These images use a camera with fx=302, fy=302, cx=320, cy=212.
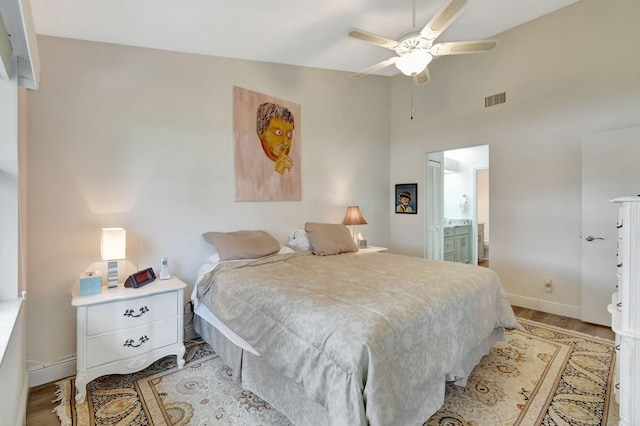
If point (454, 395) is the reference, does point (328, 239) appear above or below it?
above

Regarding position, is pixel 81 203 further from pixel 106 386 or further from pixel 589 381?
pixel 589 381

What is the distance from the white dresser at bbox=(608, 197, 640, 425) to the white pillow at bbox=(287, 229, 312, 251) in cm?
247

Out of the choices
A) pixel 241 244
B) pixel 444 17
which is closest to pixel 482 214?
pixel 444 17

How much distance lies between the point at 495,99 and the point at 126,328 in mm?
4438

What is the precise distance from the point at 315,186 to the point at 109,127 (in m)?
2.20

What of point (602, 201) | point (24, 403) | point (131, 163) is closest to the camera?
point (24, 403)

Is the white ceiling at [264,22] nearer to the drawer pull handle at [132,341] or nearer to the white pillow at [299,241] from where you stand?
the white pillow at [299,241]

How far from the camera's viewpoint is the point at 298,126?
3656 millimetres

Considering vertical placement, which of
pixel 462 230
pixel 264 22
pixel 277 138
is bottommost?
pixel 462 230

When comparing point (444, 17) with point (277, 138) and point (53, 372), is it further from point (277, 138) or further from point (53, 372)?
point (53, 372)

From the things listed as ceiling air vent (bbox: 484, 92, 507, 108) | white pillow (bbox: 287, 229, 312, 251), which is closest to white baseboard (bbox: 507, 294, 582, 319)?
ceiling air vent (bbox: 484, 92, 507, 108)

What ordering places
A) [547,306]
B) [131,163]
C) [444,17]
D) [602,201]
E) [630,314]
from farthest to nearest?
1. [547,306]
2. [602,201]
3. [131,163]
4. [444,17]
5. [630,314]

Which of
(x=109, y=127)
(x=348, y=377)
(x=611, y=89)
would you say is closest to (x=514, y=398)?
(x=348, y=377)

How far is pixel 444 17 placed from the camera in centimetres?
192
